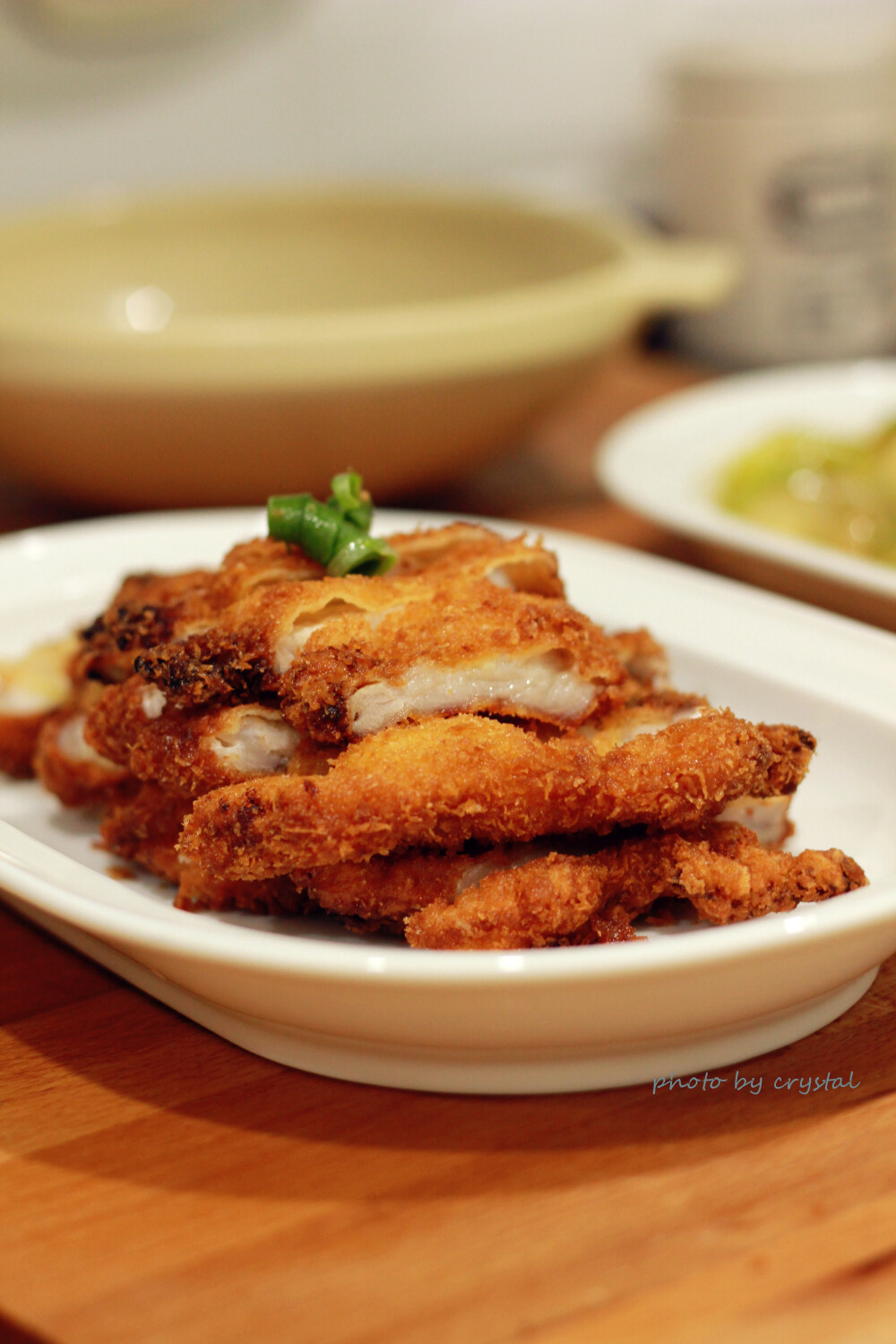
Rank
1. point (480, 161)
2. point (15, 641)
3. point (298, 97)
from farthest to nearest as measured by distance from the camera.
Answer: point (480, 161), point (298, 97), point (15, 641)

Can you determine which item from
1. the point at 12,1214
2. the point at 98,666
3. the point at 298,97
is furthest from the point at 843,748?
the point at 298,97

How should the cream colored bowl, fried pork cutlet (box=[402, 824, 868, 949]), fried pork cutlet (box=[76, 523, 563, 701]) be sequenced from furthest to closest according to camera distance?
the cream colored bowl
fried pork cutlet (box=[76, 523, 563, 701])
fried pork cutlet (box=[402, 824, 868, 949])

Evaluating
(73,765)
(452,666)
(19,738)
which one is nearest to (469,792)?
(452,666)

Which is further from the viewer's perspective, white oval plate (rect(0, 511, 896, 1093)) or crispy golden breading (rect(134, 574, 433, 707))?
crispy golden breading (rect(134, 574, 433, 707))

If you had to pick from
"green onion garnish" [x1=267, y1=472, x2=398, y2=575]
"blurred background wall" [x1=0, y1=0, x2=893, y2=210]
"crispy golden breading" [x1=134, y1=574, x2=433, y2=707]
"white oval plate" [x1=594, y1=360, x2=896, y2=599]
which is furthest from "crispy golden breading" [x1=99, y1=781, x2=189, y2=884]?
"blurred background wall" [x1=0, y1=0, x2=893, y2=210]

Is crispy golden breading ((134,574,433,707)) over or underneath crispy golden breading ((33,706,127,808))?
over

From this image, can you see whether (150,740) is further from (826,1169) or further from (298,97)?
(298,97)

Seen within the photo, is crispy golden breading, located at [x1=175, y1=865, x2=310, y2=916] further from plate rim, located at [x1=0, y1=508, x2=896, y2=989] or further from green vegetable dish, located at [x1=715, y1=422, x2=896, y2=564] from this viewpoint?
green vegetable dish, located at [x1=715, y1=422, x2=896, y2=564]
